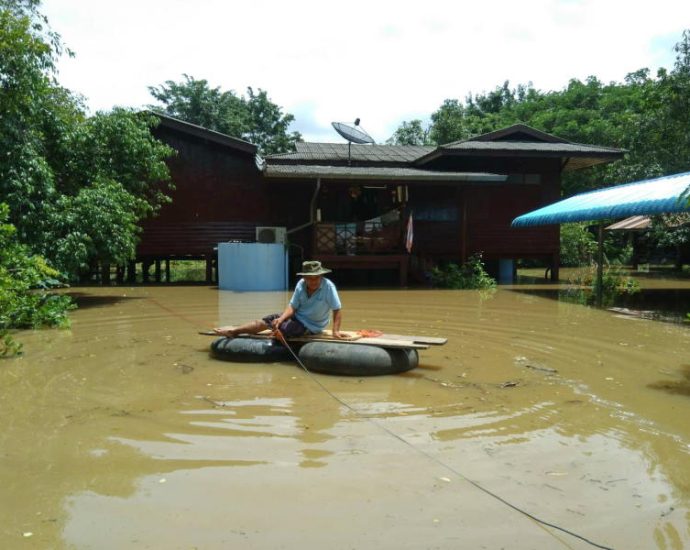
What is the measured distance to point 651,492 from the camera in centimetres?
349

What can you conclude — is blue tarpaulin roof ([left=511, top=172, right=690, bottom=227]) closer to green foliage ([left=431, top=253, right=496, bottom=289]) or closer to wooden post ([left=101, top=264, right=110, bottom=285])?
green foliage ([left=431, top=253, right=496, bottom=289])

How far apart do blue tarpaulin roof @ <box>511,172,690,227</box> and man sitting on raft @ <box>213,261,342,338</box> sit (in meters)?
6.69

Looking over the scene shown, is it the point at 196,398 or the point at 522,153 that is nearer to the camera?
the point at 196,398

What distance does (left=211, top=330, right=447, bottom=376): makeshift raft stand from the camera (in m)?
6.41

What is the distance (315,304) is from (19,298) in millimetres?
4933

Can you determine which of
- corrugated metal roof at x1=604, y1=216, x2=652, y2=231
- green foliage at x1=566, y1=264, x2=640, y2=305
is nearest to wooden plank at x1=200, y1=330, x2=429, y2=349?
green foliage at x1=566, y1=264, x2=640, y2=305

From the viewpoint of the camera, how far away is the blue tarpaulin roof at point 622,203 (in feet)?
37.9

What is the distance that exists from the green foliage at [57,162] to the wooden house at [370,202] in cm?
386

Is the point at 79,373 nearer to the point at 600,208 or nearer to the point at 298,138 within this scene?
the point at 600,208

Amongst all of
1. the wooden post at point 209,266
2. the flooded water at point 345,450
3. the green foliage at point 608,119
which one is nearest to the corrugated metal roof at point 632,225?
the green foliage at point 608,119

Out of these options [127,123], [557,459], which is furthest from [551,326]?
[127,123]

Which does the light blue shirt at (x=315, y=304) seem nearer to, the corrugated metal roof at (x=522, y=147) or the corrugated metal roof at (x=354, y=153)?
the corrugated metal roof at (x=522, y=147)

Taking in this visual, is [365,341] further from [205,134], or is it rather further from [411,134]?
[411,134]

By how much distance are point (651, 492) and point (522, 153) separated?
1519 cm
